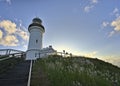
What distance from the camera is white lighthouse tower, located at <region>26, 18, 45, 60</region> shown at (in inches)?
1200

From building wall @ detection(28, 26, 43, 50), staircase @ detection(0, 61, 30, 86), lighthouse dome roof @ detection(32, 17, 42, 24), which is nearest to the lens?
staircase @ detection(0, 61, 30, 86)

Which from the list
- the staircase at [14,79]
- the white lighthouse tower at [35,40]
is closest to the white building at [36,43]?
the white lighthouse tower at [35,40]

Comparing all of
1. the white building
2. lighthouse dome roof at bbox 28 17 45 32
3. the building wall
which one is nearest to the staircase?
the white building

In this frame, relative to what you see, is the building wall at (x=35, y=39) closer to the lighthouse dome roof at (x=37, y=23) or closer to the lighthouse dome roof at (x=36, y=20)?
the lighthouse dome roof at (x=37, y=23)

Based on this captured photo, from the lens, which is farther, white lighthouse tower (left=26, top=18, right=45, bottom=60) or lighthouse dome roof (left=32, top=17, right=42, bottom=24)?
lighthouse dome roof (left=32, top=17, right=42, bottom=24)

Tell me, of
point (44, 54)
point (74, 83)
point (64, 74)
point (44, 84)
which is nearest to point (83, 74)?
point (64, 74)

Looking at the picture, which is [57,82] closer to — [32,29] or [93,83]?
[93,83]

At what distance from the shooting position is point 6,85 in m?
8.71

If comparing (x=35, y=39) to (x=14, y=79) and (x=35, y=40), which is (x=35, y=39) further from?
(x=14, y=79)

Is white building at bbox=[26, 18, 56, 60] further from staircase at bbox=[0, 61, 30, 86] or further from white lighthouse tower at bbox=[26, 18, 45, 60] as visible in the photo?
staircase at bbox=[0, 61, 30, 86]

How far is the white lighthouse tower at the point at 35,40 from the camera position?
30.5 metres

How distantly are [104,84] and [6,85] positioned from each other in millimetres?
4977

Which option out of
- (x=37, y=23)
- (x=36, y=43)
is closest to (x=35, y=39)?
(x=36, y=43)

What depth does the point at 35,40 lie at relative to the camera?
105 feet
